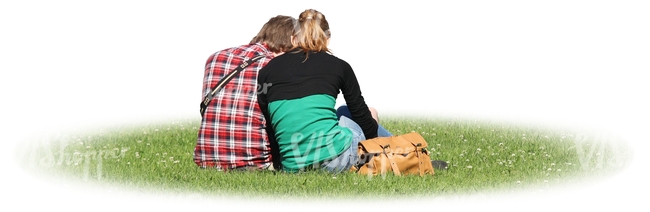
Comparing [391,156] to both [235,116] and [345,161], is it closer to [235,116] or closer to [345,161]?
[345,161]

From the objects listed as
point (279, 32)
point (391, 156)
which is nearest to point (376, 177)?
point (391, 156)

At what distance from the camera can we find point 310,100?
9.56 metres

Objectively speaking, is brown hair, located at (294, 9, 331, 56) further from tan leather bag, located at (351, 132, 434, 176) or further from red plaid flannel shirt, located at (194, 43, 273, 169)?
tan leather bag, located at (351, 132, 434, 176)

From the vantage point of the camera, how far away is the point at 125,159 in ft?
36.9

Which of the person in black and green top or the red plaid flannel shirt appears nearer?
the person in black and green top

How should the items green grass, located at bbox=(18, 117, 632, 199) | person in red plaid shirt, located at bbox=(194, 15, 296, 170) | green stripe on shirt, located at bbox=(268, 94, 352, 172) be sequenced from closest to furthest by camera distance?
green grass, located at bbox=(18, 117, 632, 199) < green stripe on shirt, located at bbox=(268, 94, 352, 172) < person in red plaid shirt, located at bbox=(194, 15, 296, 170)

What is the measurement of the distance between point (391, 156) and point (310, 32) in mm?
1463

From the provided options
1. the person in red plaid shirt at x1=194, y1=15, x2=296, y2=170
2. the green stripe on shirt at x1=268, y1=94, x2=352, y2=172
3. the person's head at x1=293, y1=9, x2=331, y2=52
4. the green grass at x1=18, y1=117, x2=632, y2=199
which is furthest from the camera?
the person in red plaid shirt at x1=194, y1=15, x2=296, y2=170

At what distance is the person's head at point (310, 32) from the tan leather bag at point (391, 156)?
3.52ft

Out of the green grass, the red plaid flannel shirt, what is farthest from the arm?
the red plaid flannel shirt

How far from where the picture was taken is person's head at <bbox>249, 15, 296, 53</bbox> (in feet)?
32.1

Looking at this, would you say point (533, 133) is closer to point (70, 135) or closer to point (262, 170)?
point (262, 170)

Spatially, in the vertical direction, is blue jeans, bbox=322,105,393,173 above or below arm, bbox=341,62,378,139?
below

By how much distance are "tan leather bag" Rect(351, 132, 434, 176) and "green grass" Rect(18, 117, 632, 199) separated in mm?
141
